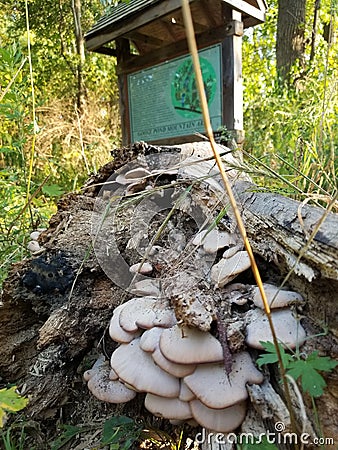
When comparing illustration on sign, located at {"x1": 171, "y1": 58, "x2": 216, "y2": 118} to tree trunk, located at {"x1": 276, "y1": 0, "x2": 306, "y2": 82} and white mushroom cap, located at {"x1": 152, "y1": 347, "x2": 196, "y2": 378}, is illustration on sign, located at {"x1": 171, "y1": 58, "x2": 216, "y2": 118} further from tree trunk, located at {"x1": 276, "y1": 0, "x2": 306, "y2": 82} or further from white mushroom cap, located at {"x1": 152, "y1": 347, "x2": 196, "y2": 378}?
white mushroom cap, located at {"x1": 152, "y1": 347, "x2": 196, "y2": 378}

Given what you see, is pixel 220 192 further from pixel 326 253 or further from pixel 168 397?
pixel 168 397

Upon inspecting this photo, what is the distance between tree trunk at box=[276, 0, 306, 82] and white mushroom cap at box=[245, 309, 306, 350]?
739 centimetres

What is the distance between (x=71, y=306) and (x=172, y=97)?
14.0 ft

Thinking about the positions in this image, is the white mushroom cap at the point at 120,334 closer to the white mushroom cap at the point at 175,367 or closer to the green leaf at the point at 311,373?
the white mushroom cap at the point at 175,367

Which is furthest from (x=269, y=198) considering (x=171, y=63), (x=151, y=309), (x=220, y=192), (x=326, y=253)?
(x=171, y=63)

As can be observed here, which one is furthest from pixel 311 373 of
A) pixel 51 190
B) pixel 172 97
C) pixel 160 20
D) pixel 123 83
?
pixel 123 83

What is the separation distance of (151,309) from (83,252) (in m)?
0.52

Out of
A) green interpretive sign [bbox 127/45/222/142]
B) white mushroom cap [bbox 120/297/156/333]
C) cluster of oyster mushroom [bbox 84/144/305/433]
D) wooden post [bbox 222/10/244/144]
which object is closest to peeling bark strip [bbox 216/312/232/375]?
cluster of oyster mushroom [bbox 84/144/305/433]

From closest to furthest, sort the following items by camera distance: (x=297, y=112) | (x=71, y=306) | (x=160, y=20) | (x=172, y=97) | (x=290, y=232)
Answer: (x=290, y=232), (x=71, y=306), (x=297, y=112), (x=160, y=20), (x=172, y=97)

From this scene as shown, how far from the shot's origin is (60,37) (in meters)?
9.10

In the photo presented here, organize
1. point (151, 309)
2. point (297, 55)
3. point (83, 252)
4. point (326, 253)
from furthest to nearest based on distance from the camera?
point (297, 55), point (83, 252), point (151, 309), point (326, 253)

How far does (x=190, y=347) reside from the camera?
3.21ft

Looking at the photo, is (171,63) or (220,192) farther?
(171,63)

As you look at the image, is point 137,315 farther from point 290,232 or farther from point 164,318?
point 290,232
